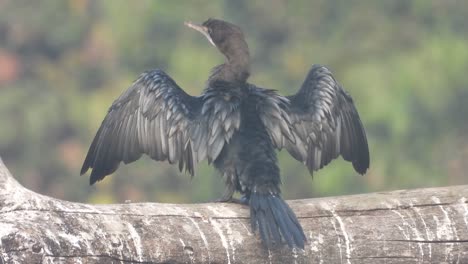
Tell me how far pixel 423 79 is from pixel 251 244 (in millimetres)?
9937

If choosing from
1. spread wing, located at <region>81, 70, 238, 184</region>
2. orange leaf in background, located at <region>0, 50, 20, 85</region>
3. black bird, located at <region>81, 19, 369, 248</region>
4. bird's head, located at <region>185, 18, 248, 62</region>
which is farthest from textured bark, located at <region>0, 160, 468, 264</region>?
orange leaf in background, located at <region>0, 50, 20, 85</region>

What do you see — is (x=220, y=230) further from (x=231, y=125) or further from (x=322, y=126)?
(x=322, y=126)

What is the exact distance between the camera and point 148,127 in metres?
6.26

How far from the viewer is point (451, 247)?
5.40 metres

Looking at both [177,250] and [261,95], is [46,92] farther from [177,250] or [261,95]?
[177,250]

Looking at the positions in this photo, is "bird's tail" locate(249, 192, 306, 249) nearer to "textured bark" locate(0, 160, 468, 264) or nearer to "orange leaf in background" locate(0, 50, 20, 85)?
"textured bark" locate(0, 160, 468, 264)

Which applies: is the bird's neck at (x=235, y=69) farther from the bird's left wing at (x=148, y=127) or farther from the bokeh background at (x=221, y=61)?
the bokeh background at (x=221, y=61)

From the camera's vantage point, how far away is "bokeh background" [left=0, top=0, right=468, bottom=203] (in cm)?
1473

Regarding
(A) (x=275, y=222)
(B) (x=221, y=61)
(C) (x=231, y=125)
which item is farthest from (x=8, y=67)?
(A) (x=275, y=222)

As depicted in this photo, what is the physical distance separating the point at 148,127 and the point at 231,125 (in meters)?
0.49

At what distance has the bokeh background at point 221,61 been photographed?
14.7 metres

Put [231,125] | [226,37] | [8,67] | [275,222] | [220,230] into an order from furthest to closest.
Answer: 1. [8,67]
2. [226,37]
3. [231,125]
4. [275,222]
5. [220,230]

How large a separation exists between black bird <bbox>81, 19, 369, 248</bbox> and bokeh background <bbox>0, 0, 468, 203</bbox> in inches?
290

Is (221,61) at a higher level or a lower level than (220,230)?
higher
